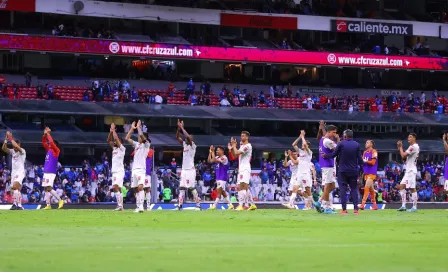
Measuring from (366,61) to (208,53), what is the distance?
13.3 m

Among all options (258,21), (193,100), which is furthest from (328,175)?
(258,21)

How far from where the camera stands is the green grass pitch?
40.2ft

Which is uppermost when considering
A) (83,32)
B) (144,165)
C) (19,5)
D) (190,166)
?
(19,5)

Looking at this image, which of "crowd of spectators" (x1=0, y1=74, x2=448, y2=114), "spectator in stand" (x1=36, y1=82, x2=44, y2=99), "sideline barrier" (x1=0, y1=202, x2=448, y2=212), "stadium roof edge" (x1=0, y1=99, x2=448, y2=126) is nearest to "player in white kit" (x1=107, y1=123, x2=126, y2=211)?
"sideline barrier" (x1=0, y1=202, x2=448, y2=212)

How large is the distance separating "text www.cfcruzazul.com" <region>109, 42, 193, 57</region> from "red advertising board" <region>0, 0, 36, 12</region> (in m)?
5.66

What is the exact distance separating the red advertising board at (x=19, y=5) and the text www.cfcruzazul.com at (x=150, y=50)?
5656 mm

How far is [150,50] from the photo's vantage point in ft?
219

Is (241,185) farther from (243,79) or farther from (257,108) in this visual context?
(243,79)

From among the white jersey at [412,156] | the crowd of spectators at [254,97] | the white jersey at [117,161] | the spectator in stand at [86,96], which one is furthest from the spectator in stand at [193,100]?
the white jersey at [412,156]

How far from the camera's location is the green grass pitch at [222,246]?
1225 cm

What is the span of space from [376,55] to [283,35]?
7282mm

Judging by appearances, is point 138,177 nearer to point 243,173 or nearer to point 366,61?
point 243,173

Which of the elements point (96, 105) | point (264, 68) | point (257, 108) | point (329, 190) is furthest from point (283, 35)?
point (329, 190)

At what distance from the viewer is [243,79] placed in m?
74.0
